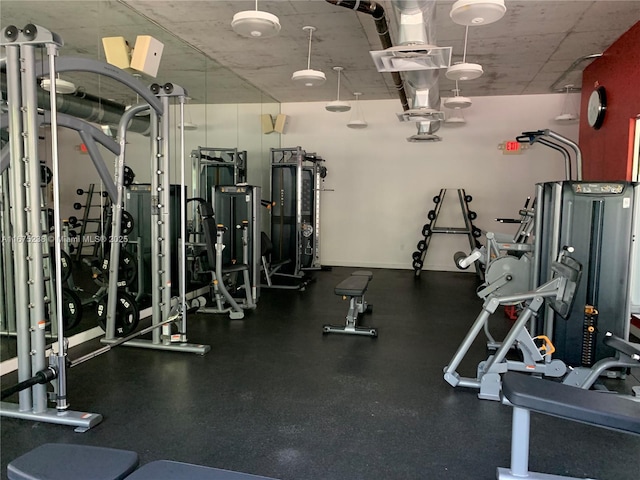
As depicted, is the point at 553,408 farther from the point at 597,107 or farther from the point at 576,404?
the point at 597,107

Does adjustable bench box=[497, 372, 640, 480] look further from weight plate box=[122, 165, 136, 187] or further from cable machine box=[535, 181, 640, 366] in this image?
weight plate box=[122, 165, 136, 187]

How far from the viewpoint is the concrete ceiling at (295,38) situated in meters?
4.17

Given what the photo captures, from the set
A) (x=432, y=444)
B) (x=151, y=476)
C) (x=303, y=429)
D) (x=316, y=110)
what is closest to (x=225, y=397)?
(x=303, y=429)

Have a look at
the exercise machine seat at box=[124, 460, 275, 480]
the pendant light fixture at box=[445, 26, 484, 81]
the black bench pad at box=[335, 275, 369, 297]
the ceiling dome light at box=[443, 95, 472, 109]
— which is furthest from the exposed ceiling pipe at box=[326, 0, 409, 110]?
the exercise machine seat at box=[124, 460, 275, 480]

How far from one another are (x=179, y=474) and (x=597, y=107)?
6.10 m

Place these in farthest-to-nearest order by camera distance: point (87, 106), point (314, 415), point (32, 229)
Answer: point (87, 106), point (314, 415), point (32, 229)

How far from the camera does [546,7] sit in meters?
4.16

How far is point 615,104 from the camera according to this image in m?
5.14

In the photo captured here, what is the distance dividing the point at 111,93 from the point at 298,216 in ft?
11.8

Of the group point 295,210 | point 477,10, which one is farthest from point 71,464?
point 295,210

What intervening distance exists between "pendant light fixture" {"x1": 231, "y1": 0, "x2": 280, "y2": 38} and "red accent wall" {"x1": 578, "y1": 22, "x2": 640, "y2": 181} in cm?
373

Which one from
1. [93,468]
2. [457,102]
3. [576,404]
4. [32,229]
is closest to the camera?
[93,468]

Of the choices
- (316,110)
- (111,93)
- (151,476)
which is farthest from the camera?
(316,110)

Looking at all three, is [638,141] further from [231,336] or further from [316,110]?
[316,110]
